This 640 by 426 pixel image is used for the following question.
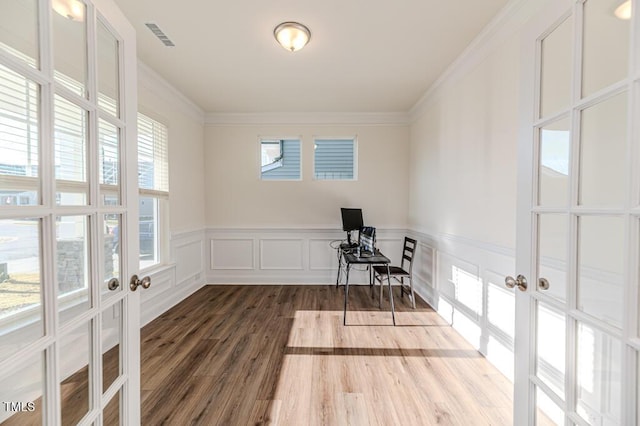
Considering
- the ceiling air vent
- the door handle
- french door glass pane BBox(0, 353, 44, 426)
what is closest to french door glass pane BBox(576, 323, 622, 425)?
the door handle

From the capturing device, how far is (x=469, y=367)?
205 centimetres

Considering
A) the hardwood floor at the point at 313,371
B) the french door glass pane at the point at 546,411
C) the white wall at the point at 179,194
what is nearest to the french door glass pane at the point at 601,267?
the french door glass pane at the point at 546,411

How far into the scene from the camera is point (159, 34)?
2207 mm

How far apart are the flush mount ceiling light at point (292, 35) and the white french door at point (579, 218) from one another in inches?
60.8

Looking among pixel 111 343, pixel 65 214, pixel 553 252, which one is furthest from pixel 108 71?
pixel 553 252

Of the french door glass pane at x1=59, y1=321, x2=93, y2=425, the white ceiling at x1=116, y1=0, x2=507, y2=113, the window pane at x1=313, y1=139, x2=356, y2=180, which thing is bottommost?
the french door glass pane at x1=59, y1=321, x2=93, y2=425

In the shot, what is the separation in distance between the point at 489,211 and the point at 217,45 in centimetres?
272

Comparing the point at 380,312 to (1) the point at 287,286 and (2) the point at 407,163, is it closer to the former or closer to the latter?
(1) the point at 287,286

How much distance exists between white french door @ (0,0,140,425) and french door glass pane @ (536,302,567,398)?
165 cm

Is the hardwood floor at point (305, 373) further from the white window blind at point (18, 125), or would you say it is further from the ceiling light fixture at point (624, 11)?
the ceiling light fixture at point (624, 11)

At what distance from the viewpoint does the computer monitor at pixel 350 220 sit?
3.75 metres

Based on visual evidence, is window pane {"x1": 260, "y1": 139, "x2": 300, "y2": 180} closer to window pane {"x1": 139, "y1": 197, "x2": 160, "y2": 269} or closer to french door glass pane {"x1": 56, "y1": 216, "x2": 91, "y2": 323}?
window pane {"x1": 139, "y1": 197, "x2": 160, "y2": 269}

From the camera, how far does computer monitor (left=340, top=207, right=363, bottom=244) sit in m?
3.75

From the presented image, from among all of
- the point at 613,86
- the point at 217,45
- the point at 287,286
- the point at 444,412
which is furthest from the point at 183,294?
the point at 613,86
